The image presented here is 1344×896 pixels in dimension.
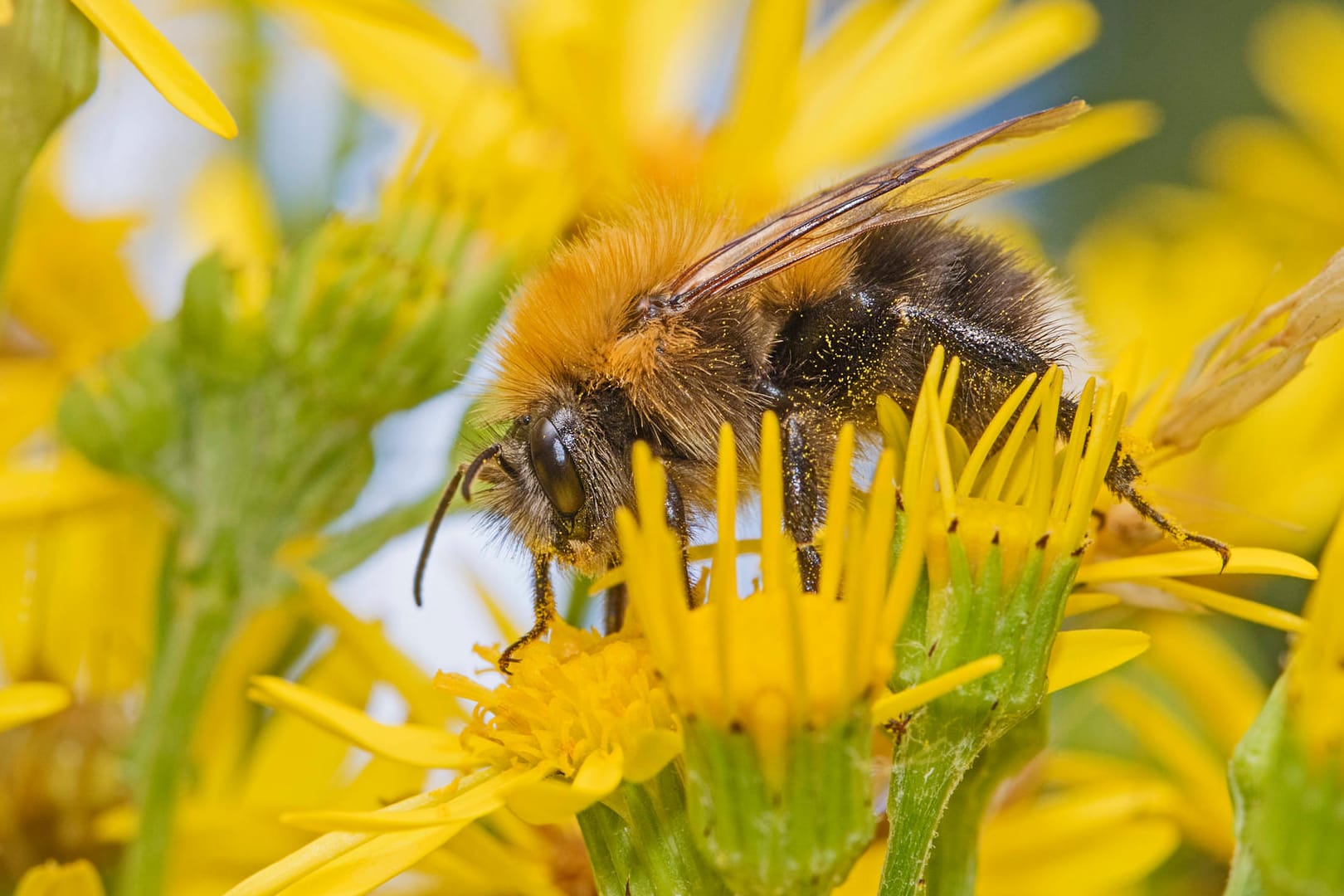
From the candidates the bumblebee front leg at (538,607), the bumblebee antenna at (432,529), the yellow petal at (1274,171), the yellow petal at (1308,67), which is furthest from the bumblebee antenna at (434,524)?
the yellow petal at (1308,67)

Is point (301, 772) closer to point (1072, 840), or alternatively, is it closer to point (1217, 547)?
point (1072, 840)

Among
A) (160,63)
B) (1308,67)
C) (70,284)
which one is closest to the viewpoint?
(160,63)

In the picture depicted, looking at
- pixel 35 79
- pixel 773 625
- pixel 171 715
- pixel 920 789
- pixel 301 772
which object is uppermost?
pixel 35 79

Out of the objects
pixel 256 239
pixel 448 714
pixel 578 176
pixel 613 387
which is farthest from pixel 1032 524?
pixel 256 239

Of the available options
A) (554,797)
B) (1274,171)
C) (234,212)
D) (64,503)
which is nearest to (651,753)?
(554,797)

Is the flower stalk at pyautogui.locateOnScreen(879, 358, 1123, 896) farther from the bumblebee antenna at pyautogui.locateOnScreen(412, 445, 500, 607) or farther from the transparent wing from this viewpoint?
the bumblebee antenna at pyautogui.locateOnScreen(412, 445, 500, 607)

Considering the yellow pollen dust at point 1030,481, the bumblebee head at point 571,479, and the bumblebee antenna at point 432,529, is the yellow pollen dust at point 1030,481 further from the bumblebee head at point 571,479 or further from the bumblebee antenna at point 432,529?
the bumblebee antenna at point 432,529

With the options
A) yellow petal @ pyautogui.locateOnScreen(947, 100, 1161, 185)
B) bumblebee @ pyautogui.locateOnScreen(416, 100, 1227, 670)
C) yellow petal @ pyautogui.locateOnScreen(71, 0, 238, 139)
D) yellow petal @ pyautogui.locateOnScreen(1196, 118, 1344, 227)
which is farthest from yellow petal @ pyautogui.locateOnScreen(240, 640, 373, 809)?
yellow petal @ pyautogui.locateOnScreen(1196, 118, 1344, 227)
